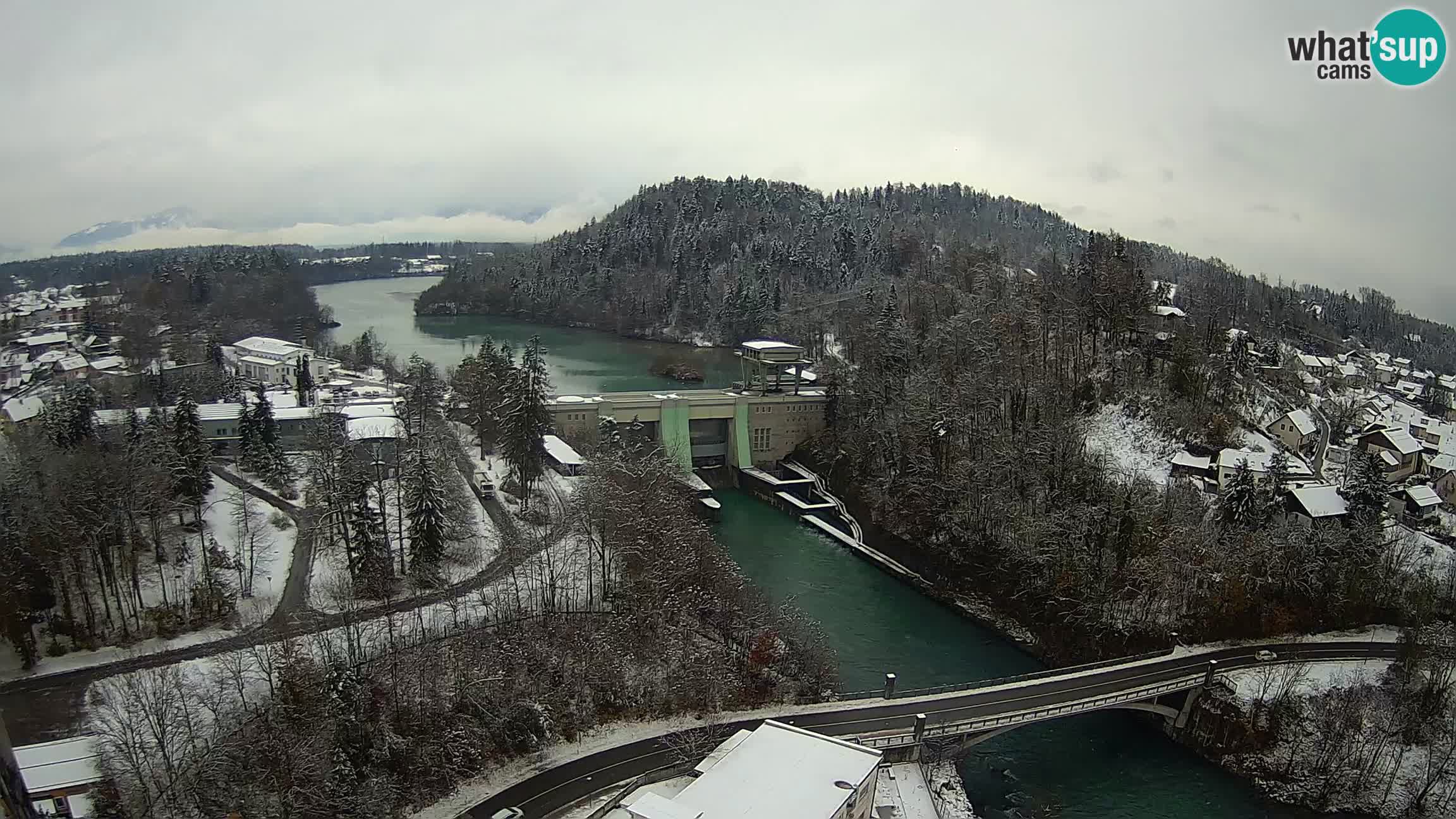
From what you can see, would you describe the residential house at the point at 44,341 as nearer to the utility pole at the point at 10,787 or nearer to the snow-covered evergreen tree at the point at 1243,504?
the utility pole at the point at 10,787

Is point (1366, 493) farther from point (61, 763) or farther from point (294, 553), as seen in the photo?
point (61, 763)

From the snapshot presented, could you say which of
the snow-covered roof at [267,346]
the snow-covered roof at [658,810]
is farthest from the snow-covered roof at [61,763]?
the snow-covered roof at [267,346]

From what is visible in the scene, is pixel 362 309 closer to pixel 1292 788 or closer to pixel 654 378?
pixel 654 378

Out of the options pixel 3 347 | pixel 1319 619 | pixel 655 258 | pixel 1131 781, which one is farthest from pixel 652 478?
pixel 655 258

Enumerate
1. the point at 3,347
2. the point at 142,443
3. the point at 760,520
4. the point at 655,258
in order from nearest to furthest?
1. the point at 3,347
2. the point at 142,443
3. the point at 760,520
4. the point at 655,258

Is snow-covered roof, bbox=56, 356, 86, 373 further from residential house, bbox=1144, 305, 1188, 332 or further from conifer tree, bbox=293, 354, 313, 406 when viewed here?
residential house, bbox=1144, 305, 1188, 332

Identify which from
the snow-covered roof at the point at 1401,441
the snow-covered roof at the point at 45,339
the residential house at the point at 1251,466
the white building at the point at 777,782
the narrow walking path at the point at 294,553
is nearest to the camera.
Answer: the snow-covered roof at the point at 45,339

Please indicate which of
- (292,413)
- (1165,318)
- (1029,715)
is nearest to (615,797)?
(1029,715)
